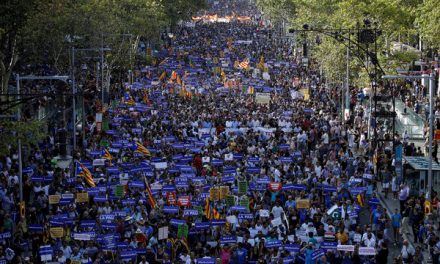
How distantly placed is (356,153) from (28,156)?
13.0 metres

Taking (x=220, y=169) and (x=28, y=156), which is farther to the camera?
(x=28, y=156)

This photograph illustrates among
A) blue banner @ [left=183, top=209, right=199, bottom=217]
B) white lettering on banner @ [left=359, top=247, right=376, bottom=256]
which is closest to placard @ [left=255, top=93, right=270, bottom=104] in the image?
blue banner @ [left=183, top=209, right=199, bottom=217]

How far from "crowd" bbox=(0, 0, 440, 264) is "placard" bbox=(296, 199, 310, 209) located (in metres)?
0.04

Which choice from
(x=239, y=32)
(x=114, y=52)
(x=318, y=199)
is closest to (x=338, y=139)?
(x=318, y=199)

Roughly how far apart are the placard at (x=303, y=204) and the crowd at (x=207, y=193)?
39mm

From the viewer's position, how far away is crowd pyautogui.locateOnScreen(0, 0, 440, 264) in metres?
25.7

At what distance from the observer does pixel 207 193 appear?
3005cm

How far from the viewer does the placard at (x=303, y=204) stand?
2883 cm

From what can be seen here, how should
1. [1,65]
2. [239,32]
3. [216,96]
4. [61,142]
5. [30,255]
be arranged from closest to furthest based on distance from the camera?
[30,255]
[61,142]
[1,65]
[216,96]
[239,32]

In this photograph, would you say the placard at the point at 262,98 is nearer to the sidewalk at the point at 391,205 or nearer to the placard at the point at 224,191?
the sidewalk at the point at 391,205

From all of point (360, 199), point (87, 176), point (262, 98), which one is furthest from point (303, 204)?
point (262, 98)

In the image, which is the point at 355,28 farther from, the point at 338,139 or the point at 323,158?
the point at 323,158

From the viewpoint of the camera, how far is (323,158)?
37344mm

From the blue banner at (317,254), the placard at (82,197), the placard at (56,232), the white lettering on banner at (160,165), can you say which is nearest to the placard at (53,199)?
the placard at (82,197)
